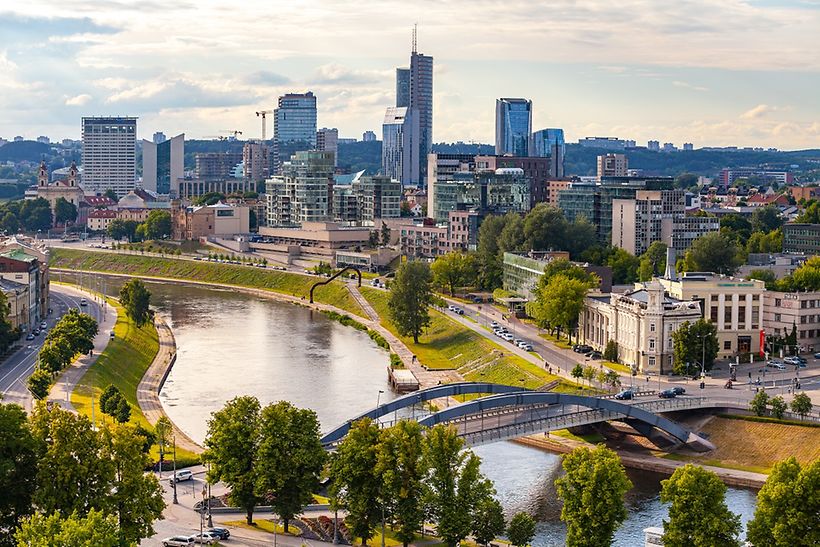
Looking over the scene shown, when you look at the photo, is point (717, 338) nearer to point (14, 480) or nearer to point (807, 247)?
point (14, 480)

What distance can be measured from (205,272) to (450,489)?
8115 cm

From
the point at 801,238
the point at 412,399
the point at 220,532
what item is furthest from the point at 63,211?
the point at 220,532

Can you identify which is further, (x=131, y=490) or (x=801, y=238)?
(x=801, y=238)

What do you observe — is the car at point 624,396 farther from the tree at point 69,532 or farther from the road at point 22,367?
the tree at point 69,532

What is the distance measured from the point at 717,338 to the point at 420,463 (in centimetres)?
2805

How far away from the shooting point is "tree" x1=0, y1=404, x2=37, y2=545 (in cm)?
3388

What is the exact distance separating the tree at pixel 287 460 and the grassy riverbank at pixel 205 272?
53.3 meters

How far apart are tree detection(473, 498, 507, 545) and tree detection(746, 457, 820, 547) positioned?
21.6 ft

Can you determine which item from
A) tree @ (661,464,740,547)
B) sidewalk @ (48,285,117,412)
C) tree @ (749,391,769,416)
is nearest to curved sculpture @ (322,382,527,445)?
tree @ (749,391,769,416)

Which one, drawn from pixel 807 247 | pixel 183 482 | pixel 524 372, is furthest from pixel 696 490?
pixel 807 247

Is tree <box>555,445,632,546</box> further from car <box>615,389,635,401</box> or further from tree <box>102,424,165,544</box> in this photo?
car <box>615,389,635,401</box>

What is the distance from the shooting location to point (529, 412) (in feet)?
156

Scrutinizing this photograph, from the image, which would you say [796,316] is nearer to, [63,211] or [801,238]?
[801,238]

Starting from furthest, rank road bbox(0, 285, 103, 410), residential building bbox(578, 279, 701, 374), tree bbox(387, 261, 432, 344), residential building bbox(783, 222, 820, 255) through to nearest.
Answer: residential building bbox(783, 222, 820, 255)
tree bbox(387, 261, 432, 344)
residential building bbox(578, 279, 701, 374)
road bbox(0, 285, 103, 410)
